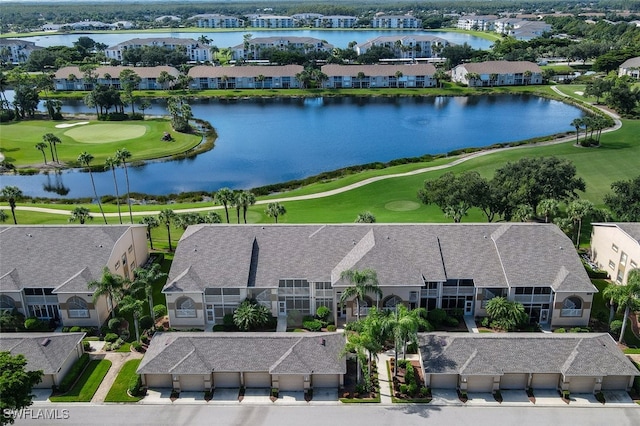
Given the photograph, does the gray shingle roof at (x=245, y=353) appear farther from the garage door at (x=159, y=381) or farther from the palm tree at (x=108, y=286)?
the palm tree at (x=108, y=286)

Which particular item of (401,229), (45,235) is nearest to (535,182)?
(401,229)

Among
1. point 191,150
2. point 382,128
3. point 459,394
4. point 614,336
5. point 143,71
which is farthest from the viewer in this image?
point 143,71

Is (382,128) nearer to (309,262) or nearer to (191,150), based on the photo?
(191,150)

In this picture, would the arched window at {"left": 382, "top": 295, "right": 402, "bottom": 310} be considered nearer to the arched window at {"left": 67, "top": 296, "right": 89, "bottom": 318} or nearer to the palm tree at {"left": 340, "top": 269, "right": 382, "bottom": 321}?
the palm tree at {"left": 340, "top": 269, "right": 382, "bottom": 321}

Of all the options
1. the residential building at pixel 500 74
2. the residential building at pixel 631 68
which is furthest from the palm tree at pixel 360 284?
the residential building at pixel 631 68

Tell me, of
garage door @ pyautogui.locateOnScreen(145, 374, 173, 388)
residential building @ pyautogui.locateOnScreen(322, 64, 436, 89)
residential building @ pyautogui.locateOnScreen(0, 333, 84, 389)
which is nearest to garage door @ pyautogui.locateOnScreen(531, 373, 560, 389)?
garage door @ pyautogui.locateOnScreen(145, 374, 173, 388)

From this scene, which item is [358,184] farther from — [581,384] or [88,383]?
[88,383]
